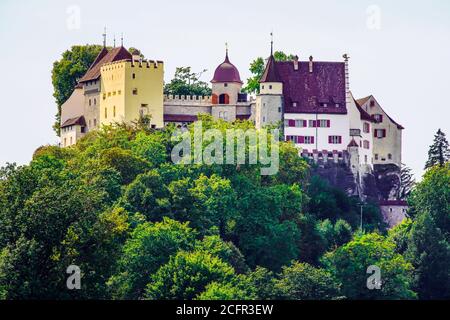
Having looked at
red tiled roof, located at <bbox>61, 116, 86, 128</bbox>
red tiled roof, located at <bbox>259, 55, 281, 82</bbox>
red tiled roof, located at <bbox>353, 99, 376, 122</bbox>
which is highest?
red tiled roof, located at <bbox>259, 55, 281, 82</bbox>

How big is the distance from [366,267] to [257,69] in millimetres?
27696

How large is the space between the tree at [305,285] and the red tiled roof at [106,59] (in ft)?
76.3

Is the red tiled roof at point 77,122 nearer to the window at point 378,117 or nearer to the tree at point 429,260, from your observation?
the window at point 378,117

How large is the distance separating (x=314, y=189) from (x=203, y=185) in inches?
422

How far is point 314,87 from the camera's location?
117500 mm

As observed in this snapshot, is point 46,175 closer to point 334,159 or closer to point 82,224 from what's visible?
point 82,224

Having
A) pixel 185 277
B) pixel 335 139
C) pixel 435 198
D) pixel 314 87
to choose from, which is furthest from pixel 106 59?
pixel 185 277

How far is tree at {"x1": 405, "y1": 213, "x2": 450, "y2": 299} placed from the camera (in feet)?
340

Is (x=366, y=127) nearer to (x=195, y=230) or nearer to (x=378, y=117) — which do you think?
(x=378, y=117)

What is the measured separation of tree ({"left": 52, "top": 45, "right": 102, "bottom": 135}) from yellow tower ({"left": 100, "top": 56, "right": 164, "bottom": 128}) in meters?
8.98

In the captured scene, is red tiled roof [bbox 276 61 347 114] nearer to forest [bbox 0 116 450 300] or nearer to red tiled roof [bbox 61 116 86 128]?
forest [bbox 0 116 450 300]

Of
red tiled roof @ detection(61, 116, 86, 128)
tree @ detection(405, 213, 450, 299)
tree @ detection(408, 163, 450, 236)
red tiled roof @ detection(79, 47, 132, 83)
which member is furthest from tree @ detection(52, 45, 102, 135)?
tree @ detection(405, 213, 450, 299)

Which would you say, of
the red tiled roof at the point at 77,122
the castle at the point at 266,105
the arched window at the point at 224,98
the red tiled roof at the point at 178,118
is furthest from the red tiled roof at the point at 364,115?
the red tiled roof at the point at 77,122
